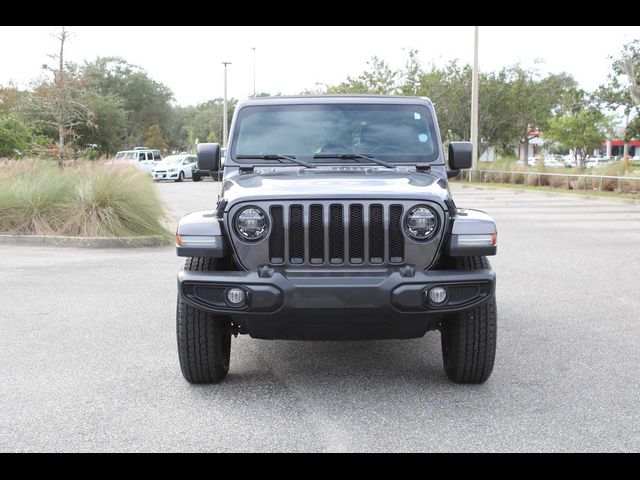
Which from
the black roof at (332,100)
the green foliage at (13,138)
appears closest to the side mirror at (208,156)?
the black roof at (332,100)

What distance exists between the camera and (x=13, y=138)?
23031 mm

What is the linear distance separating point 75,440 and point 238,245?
1413 mm

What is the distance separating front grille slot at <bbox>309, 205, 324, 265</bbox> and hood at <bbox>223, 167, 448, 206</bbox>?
0.08 m

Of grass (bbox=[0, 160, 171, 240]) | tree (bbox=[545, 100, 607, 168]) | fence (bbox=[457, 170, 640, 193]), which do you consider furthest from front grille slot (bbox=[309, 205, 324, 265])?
tree (bbox=[545, 100, 607, 168])

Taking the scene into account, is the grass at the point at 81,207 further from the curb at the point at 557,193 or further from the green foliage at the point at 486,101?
the green foliage at the point at 486,101

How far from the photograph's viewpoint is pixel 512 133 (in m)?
42.3

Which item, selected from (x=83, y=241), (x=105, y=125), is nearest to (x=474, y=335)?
(x=83, y=241)

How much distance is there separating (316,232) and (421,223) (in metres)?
0.63

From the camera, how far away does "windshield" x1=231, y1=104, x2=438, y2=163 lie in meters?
6.14

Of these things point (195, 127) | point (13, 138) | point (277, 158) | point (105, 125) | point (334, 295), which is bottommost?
point (334, 295)

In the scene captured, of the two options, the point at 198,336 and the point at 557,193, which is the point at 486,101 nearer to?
the point at 557,193

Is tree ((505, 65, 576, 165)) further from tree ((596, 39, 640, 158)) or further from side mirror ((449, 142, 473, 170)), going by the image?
side mirror ((449, 142, 473, 170))

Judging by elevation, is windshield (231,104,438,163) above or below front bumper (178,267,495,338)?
above

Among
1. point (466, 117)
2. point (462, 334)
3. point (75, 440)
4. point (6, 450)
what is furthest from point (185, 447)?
point (466, 117)
